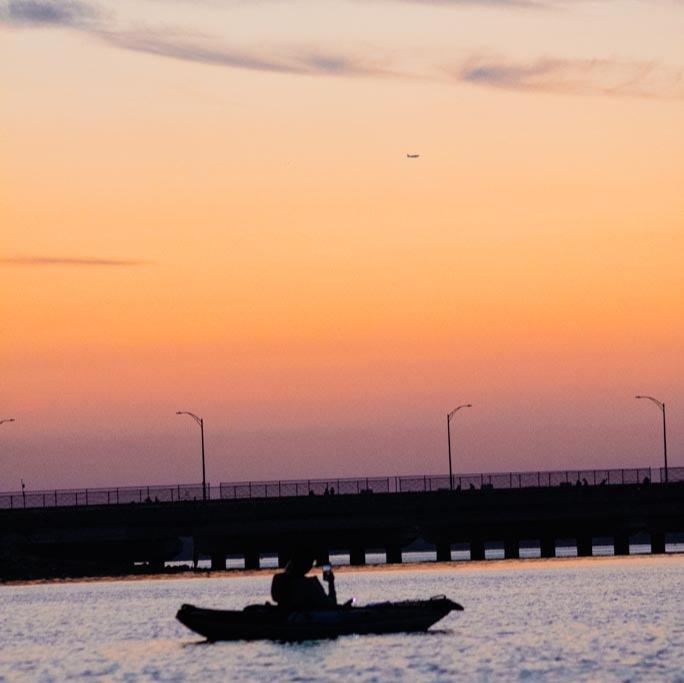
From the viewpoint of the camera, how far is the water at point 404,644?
281 feet

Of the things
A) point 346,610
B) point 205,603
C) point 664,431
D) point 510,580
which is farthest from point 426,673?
point 664,431

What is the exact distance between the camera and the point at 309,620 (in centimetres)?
9475

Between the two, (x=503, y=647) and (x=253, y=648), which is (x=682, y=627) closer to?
(x=503, y=647)

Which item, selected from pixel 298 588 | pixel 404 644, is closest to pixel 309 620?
pixel 298 588

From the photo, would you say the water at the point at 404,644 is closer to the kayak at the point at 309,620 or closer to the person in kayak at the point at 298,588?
the kayak at the point at 309,620

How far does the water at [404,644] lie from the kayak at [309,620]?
76 centimetres

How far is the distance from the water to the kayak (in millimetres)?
761

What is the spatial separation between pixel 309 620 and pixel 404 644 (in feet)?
18.3

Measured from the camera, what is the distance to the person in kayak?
313 feet

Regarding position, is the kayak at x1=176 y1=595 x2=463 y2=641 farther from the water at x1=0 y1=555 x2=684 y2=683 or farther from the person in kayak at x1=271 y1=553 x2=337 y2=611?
the water at x1=0 y1=555 x2=684 y2=683

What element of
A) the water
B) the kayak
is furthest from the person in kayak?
the water

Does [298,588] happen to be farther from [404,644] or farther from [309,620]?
[404,644]

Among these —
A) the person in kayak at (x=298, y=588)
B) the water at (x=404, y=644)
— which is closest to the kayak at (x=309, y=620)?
the person in kayak at (x=298, y=588)

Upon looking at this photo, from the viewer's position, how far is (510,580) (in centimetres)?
17675
